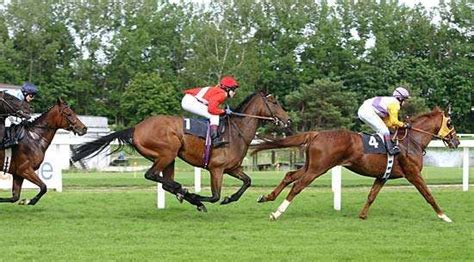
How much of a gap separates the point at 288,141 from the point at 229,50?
139 ft

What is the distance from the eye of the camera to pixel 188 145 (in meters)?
11.1

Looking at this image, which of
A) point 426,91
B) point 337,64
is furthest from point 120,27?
point 426,91

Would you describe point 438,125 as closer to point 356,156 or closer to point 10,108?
point 356,156

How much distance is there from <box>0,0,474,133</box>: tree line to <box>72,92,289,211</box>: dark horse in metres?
41.9

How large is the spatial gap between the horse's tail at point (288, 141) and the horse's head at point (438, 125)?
168 cm

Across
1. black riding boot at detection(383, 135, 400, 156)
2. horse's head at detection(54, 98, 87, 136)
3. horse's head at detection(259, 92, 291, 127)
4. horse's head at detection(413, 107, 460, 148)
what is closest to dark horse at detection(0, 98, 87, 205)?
horse's head at detection(54, 98, 87, 136)

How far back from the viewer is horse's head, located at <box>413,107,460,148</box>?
39.1ft

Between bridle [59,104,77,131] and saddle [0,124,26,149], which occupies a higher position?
bridle [59,104,77,131]

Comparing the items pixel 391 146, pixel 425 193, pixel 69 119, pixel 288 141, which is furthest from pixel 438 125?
pixel 69 119

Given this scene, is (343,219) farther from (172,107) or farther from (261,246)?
(172,107)

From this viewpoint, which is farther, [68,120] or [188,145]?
[68,120]

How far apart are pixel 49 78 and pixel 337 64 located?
21.4 m

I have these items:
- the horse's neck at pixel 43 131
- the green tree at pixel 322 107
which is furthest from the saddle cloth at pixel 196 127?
the green tree at pixel 322 107

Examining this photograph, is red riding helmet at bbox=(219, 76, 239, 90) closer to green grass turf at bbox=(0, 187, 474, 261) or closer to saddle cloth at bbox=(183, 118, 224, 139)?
saddle cloth at bbox=(183, 118, 224, 139)
